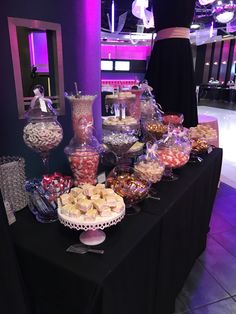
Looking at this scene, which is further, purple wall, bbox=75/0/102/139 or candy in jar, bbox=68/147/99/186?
purple wall, bbox=75/0/102/139

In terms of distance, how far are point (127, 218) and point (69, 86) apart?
85 cm

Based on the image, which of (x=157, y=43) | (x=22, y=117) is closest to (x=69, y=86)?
(x=22, y=117)

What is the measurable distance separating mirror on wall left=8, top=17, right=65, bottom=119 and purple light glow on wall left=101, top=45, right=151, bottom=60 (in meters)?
14.0

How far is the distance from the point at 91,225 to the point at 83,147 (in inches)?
19.3

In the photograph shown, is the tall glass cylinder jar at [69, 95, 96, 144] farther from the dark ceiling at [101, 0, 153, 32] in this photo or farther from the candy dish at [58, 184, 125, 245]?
the dark ceiling at [101, 0, 153, 32]

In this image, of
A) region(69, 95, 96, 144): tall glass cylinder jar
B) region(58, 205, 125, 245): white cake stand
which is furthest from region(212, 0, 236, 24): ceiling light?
region(58, 205, 125, 245): white cake stand

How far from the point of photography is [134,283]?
907 millimetres

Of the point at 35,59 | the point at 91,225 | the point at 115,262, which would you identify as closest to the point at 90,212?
the point at 91,225

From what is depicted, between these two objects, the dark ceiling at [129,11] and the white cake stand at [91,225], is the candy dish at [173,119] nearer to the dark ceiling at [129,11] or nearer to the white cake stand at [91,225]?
the white cake stand at [91,225]

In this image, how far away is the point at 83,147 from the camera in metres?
1.21

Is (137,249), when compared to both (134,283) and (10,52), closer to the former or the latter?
(134,283)

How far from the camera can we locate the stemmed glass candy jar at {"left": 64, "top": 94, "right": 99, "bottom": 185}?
3.87ft

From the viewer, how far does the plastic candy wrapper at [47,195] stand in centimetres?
100

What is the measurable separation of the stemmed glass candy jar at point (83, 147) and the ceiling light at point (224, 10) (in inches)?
187
